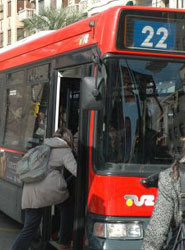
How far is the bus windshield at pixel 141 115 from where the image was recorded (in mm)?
4586

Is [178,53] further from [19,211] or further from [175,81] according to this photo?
[19,211]

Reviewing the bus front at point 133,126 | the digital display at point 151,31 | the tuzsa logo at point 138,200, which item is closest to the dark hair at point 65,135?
the bus front at point 133,126

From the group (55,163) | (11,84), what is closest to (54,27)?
(11,84)

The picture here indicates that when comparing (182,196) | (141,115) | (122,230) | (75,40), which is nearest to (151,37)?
(141,115)

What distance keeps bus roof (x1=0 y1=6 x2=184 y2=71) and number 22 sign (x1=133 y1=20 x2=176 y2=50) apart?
0.16 metres

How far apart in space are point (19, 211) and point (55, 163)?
168 cm

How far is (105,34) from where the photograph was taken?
473 cm

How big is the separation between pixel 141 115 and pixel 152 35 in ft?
2.55

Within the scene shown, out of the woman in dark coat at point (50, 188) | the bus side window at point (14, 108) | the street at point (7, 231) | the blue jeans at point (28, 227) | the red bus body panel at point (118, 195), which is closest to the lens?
the red bus body panel at point (118, 195)

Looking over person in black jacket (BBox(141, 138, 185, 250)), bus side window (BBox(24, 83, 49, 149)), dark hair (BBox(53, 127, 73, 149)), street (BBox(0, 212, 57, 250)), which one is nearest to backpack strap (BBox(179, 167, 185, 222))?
person in black jacket (BBox(141, 138, 185, 250))

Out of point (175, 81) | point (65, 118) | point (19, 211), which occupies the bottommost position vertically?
point (19, 211)

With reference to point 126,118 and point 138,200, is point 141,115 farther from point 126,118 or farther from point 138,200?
point 138,200

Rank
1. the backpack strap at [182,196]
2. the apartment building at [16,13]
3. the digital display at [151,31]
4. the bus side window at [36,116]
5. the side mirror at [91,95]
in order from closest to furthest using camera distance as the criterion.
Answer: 1. the backpack strap at [182,196]
2. the side mirror at [91,95]
3. the digital display at [151,31]
4. the bus side window at [36,116]
5. the apartment building at [16,13]

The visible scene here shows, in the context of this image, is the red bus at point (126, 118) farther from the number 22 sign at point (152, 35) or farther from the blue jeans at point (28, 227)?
the blue jeans at point (28, 227)
